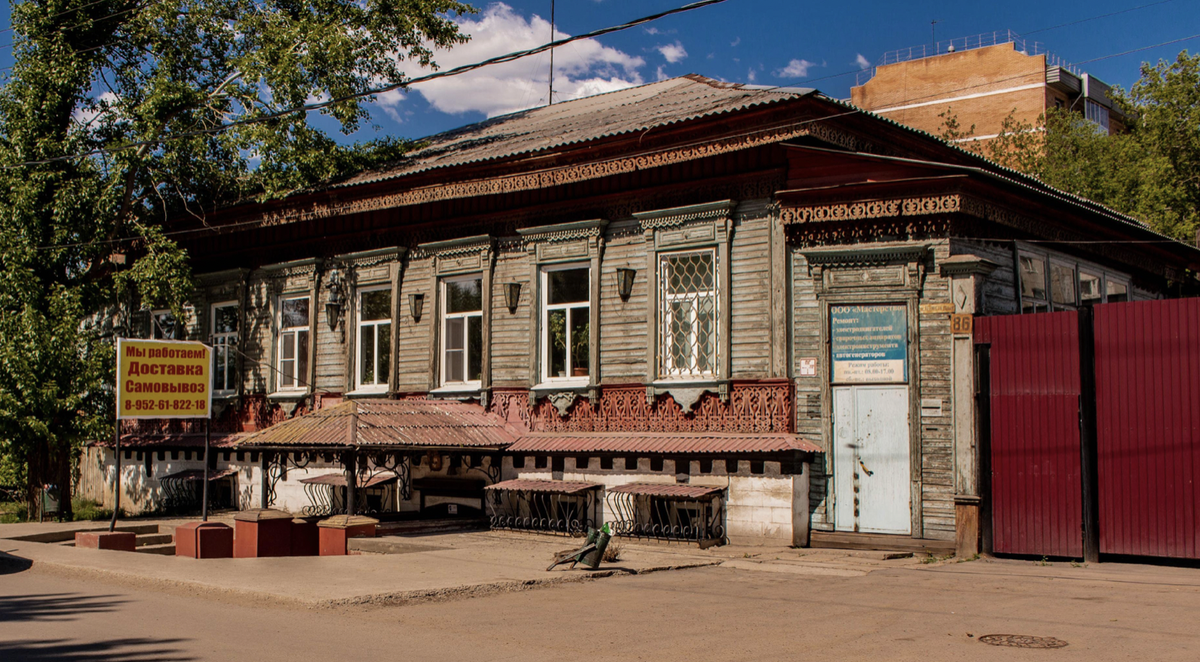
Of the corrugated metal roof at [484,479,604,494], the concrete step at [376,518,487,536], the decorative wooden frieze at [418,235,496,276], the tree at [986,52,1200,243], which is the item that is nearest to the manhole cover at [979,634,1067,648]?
the corrugated metal roof at [484,479,604,494]

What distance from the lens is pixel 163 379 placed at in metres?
18.0

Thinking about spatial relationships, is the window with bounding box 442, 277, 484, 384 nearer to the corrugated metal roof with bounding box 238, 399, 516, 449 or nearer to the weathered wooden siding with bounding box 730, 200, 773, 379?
the corrugated metal roof with bounding box 238, 399, 516, 449

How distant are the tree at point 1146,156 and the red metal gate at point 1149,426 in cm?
2139

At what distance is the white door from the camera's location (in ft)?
45.1

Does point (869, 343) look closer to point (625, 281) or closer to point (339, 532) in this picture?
point (625, 281)

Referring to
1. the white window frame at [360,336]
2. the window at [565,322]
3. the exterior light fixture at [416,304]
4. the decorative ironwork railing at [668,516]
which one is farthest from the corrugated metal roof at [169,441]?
the decorative ironwork railing at [668,516]

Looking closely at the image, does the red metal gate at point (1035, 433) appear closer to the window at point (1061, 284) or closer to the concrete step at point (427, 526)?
the window at point (1061, 284)

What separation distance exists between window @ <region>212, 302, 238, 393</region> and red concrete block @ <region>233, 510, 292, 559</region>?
8.52 m

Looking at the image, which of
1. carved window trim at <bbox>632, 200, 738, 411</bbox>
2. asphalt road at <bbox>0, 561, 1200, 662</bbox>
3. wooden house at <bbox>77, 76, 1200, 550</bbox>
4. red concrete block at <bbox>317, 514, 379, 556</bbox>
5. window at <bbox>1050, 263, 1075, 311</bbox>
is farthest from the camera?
window at <bbox>1050, 263, 1075, 311</bbox>

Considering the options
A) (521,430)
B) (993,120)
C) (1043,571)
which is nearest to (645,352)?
(521,430)

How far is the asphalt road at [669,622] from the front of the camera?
744 centimetres

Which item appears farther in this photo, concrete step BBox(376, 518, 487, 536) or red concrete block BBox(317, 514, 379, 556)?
concrete step BBox(376, 518, 487, 536)

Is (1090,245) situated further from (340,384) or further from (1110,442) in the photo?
(340,384)

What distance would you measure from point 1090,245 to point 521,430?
10087mm
